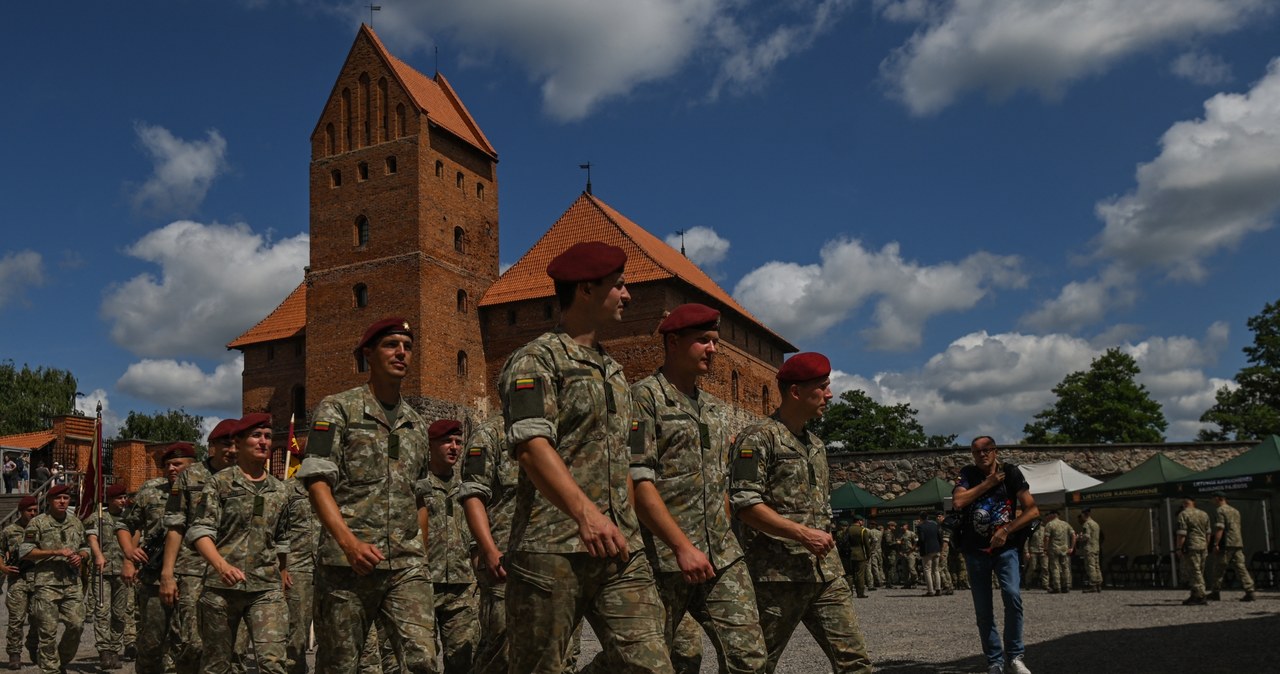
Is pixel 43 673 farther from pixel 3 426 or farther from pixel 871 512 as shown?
pixel 3 426

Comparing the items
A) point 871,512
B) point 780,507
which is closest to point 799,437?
point 780,507

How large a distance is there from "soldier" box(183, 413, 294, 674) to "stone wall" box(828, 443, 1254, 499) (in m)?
30.2

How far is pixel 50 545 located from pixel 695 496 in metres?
8.74

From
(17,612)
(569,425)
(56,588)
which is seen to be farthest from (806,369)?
(17,612)

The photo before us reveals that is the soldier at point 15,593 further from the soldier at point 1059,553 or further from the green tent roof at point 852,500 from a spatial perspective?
the green tent roof at point 852,500

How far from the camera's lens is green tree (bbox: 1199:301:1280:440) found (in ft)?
198

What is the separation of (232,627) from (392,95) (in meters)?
49.1

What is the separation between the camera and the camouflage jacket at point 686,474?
17.7 feet

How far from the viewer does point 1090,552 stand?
23.8 m

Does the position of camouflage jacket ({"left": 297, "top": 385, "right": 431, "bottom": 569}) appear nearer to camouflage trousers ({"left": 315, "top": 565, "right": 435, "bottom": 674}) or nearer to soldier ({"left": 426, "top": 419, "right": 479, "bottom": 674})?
camouflage trousers ({"left": 315, "top": 565, "right": 435, "bottom": 674})

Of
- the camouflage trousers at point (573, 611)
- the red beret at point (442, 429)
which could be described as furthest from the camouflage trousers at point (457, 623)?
the camouflage trousers at point (573, 611)

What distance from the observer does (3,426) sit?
78.6 metres

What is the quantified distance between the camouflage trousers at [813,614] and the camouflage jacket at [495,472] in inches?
66.3

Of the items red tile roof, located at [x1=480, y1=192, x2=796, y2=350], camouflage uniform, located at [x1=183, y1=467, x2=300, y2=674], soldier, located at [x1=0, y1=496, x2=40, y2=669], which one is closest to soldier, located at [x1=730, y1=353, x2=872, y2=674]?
camouflage uniform, located at [x1=183, y1=467, x2=300, y2=674]
